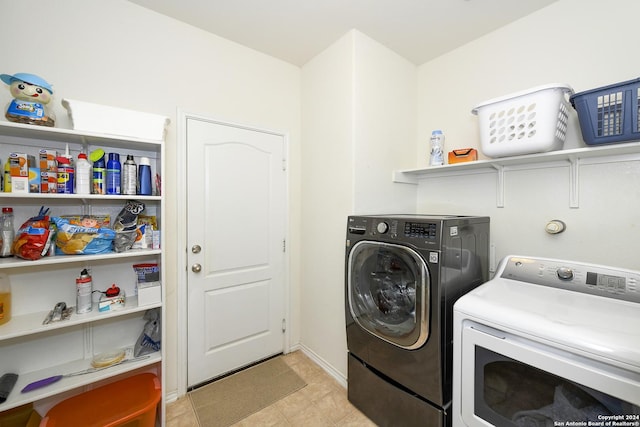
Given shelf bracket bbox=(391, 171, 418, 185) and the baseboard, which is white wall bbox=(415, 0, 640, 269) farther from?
the baseboard

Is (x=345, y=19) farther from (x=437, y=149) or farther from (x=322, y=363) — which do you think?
(x=322, y=363)

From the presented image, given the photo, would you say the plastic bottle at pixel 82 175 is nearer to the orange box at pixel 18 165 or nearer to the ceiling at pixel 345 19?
the orange box at pixel 18 165

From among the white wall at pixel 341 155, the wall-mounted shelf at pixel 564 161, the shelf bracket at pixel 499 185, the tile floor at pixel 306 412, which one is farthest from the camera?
the white wall at pixel 341 155

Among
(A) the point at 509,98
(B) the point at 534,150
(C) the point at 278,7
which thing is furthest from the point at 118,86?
(B) the point at 534,150

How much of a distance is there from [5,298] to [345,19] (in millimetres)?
2532

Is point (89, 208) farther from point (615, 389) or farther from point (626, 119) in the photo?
point (626, 119)

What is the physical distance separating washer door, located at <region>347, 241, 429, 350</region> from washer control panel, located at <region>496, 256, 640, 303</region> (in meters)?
0.56

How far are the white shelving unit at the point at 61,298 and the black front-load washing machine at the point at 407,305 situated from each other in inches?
47.6

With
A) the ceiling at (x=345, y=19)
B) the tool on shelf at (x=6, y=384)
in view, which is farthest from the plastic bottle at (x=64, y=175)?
the ceiling at (x=345, y=19)

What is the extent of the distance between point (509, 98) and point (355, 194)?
1.01 metres

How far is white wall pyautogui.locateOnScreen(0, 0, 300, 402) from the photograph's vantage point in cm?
140

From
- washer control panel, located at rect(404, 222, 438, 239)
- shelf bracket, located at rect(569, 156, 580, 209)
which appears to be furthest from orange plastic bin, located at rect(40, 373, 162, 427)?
shelf bracket, located at rect(569, 156, 580, 209)

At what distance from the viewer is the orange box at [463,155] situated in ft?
5.84

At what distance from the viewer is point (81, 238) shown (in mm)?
1343
